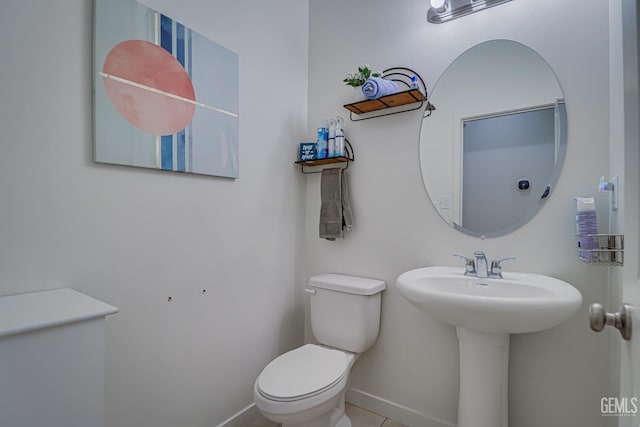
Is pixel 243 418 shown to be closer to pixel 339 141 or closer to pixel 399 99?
pixel 339 141

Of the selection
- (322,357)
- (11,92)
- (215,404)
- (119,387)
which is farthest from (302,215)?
(11,92)

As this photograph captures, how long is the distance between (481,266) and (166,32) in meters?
1.73

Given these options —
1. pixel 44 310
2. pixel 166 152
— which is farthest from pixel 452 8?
pixel 44 310

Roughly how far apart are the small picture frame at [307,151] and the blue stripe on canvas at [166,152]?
32.9 inches

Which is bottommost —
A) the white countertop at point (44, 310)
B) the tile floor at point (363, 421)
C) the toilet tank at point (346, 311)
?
the tile floor at point (363, 421)

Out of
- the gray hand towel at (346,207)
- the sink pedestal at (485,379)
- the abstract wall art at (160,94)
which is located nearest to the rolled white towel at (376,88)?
the gray hand towel at (346,207)

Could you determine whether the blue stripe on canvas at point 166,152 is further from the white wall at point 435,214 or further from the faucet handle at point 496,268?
the faucet handle at point 496,268

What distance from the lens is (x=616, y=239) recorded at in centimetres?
100

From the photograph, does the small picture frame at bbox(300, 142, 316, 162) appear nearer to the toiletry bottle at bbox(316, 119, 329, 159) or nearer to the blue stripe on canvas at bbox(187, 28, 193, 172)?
the toiletry bottle at bbox(316, 119, 329, 159)

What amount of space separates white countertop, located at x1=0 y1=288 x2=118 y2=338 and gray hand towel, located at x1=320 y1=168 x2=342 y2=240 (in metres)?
1.22

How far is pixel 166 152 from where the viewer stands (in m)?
1.32

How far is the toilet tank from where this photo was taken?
5.49ft

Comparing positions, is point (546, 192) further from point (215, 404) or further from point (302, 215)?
point (215, 404)

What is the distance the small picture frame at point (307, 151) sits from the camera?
1958 millimetres
